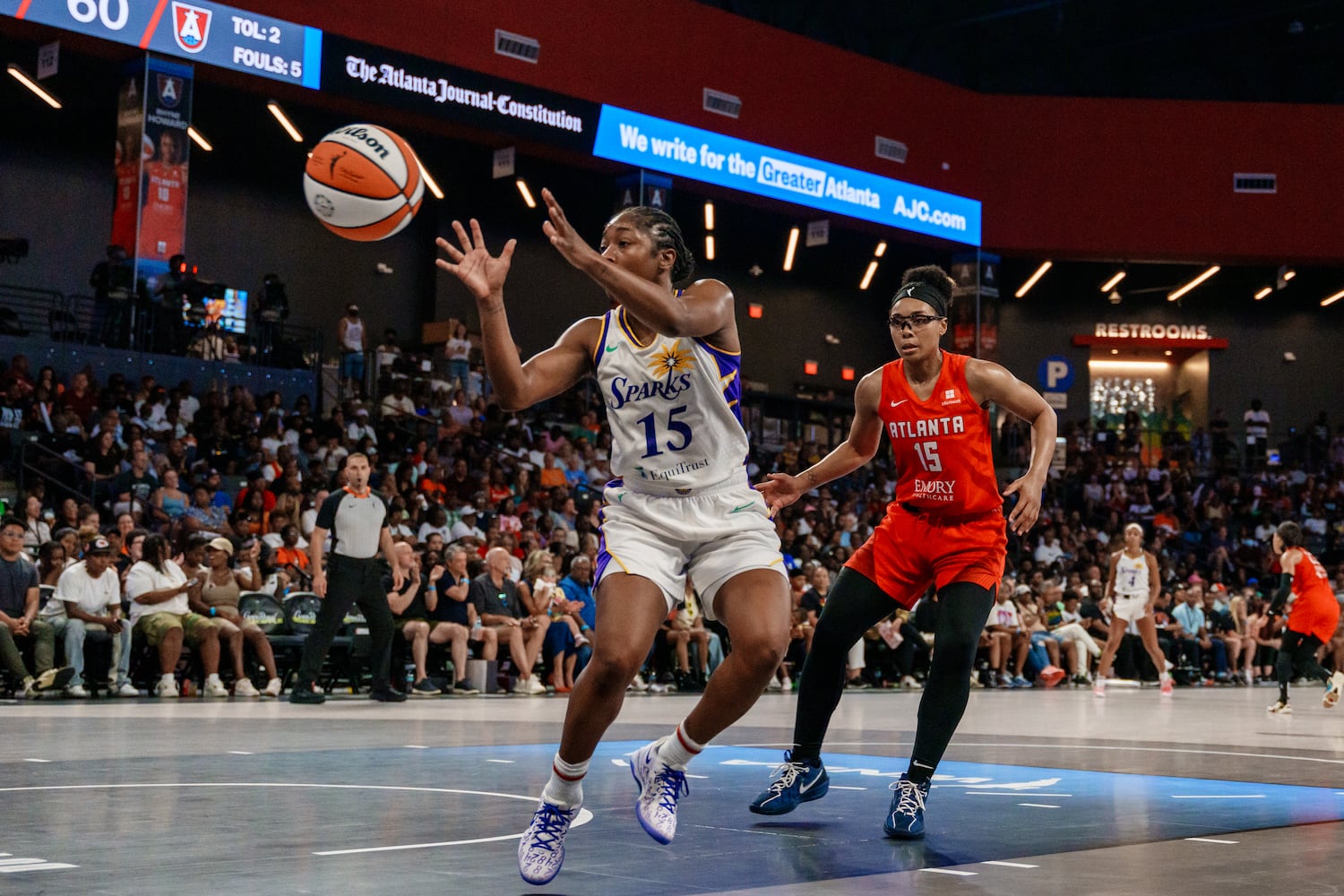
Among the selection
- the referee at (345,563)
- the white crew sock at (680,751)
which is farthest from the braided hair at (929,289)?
the referee at (345,563)

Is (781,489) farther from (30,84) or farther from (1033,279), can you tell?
(1033,279)

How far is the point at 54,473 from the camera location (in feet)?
50.0

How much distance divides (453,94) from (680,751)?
17.5 m

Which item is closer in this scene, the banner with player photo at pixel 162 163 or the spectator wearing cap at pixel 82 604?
the spectator wearing cap at pixel 82 604

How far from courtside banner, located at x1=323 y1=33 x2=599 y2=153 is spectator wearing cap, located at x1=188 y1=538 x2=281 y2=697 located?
9.04 meters

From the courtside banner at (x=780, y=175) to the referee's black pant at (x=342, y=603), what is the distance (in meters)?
12.1

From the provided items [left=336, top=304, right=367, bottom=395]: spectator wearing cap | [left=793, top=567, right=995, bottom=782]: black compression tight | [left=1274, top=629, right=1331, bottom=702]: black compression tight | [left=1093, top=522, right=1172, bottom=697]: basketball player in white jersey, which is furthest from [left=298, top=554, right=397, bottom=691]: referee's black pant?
[left=336, top=304, right=367, bottom=395]: spectator wearing cap

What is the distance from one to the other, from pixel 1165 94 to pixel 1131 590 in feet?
66.5

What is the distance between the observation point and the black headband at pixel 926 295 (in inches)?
217

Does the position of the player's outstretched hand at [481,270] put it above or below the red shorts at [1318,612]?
above

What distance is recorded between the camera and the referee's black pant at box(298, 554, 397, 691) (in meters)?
11.3

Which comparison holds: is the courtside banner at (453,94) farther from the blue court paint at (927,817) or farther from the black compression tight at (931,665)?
the black compression tight at (931,665)

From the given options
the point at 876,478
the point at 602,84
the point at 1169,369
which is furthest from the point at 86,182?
the point at 1169,369

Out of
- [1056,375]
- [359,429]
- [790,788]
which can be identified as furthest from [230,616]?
[1056,375]
